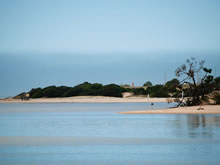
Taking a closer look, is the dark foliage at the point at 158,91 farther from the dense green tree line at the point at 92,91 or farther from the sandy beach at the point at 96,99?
the sandy beach at the point at 96,99

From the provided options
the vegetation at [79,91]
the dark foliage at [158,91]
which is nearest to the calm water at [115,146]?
the dark foliage at [158,91]

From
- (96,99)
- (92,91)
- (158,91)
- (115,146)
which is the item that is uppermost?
(92,91)

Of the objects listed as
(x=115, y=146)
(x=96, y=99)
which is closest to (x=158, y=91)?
(x=96, y=99)

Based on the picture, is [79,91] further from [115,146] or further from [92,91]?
[115,146]

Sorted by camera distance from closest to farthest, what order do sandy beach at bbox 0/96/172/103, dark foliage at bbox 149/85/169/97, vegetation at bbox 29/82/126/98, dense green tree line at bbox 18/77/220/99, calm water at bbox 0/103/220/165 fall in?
calm water at bbox 0/103/220/165, sandy beach at bbox 0/96/172/103, dark foliage at bbox 149/85/169/97, dense green tree line at bbox 18/77/220/99, vegetation at bbox 29/82/126/98

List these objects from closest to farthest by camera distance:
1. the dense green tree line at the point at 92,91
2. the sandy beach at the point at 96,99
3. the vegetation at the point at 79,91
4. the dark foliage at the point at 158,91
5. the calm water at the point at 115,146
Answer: the calm water at the point at 115,146
the sandy beach at the point at 96,99
the dark foliage at the point at 158,91
the dense green tree line at the point at 92,91
the vegetation at the point at 79,91

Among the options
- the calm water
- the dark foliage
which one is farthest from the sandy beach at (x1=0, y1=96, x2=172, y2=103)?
the calm water

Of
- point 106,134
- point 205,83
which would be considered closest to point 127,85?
point 205,83

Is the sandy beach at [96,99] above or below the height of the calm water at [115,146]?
→ above

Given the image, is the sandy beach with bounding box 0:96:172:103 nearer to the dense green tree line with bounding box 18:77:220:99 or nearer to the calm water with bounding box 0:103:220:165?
the dense green tree line with bounding box 18:77:220:99

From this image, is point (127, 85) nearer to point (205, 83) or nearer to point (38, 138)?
point (205, 83)

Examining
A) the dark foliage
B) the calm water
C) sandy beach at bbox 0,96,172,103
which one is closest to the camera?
the calm water

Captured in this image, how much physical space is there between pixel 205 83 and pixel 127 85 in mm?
72495

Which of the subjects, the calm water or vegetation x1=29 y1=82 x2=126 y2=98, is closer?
the calm water
